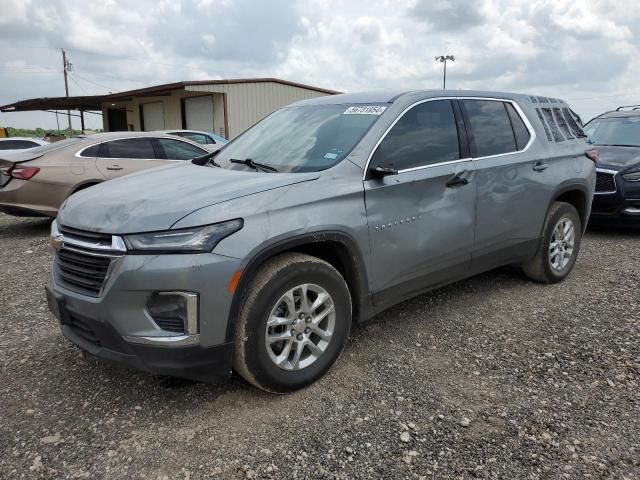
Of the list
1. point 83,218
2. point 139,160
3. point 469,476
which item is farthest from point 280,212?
point 139,160

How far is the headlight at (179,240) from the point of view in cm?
255

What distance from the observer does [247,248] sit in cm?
265

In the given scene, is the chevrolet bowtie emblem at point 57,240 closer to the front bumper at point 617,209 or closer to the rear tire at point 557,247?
the rear tire at point 557,247

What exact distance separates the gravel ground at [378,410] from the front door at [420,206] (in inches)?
21.1

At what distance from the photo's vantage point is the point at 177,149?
8.48 metres

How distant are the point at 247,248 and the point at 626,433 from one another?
7.15 ft

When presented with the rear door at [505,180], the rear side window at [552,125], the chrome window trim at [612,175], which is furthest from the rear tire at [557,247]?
the chrome window trim at [612,175]

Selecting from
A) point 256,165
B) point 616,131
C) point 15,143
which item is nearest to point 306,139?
point 256,165

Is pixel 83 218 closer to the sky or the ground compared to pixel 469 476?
closer to the sky

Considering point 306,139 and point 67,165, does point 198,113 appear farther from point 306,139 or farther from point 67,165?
point 306,139

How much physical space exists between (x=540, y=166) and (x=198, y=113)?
793 inches

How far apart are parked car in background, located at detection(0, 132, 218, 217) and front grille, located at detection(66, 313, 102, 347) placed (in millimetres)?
4574

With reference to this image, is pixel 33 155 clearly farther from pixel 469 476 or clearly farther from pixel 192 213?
pixel 469 476

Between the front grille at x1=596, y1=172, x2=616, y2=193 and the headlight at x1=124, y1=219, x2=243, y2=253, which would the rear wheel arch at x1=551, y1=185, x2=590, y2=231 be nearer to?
the front grille at x1=596, y1=172, x2=616, y2=193
